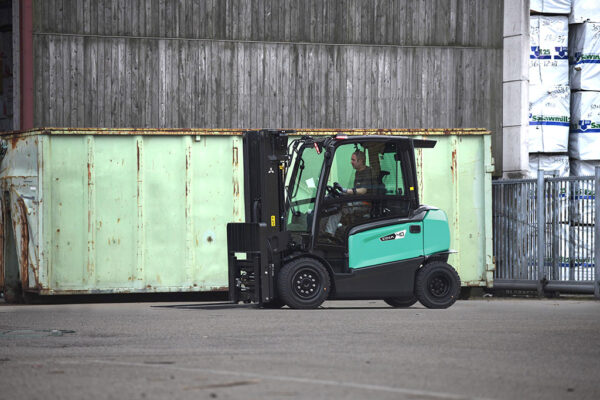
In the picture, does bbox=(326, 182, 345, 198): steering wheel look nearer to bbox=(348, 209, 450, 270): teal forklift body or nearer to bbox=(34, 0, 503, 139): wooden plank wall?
bbox=(348, 209, 450, 270): teal forklift body

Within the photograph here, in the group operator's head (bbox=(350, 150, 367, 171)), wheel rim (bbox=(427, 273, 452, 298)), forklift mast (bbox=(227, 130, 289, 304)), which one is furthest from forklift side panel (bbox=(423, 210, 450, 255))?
forklift mast (bbox=(227, 130, 289, 304))

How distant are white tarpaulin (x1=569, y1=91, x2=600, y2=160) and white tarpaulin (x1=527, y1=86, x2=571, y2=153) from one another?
0.67ft

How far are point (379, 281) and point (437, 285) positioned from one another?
93 cm

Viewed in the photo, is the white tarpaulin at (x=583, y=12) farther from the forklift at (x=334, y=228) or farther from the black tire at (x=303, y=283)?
the black tire at (x=303, y=283)

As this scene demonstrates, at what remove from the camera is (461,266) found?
1725 cm

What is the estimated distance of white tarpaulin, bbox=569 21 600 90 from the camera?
2136cm

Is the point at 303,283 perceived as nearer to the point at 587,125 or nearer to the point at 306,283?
the point at 306,283

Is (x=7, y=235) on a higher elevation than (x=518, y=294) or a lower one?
higher

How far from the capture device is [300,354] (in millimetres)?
8719

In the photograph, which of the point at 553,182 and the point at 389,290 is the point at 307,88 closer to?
the point at 553,182

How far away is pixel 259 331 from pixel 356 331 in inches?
37.8

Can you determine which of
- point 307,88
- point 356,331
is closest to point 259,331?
point 356,331

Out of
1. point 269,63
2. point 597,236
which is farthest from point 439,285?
point 269,63

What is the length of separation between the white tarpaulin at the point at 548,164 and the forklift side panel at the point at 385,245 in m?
8.18
